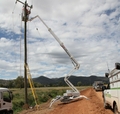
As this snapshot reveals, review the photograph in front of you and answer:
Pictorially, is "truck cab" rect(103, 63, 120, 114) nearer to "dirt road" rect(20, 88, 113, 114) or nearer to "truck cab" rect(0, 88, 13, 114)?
"dirt road" rect(20, 88, 113, 114)

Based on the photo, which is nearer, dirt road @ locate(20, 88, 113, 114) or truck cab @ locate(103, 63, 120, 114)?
truck cab @ locate(103, 63, 120, 114)

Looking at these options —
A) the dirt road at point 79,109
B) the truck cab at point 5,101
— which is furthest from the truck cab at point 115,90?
the truck cab at point 5,101

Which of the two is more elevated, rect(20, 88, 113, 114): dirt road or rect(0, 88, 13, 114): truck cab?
rect(0, 88, 13, 114): truck cab

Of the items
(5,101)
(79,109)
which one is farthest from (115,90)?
(5,101)

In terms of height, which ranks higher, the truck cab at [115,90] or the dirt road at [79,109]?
the truck cab at [115,90]

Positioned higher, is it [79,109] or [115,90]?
[115,90]

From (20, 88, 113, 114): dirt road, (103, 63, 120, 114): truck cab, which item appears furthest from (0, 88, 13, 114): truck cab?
(103, 63, 120, 114): truck cab

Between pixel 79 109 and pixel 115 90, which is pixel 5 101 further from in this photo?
pixel 115 90

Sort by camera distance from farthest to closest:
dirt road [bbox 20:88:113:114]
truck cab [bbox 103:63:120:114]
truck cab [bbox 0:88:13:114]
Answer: truck cab [bbox 0:88:13:114]
dirt road [bbox 20:88:113:114]
truck cab [bbox 103:63:120:114]

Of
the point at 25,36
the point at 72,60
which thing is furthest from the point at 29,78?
the point at 72,60

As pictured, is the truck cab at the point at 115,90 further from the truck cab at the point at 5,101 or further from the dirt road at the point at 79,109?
the truck cab at the point at 5,101

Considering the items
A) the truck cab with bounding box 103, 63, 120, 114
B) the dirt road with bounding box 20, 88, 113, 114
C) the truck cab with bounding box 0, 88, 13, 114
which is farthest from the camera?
the truck cab with bounding box 0, 88, 13, 114

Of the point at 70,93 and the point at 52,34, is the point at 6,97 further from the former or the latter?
the point at 52,34

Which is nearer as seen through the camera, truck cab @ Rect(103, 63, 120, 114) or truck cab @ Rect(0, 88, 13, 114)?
truck cab @ Rect(103, 63, 120, 114)
